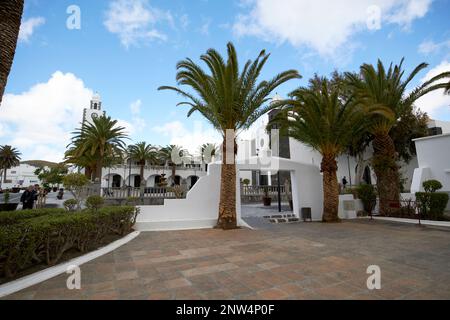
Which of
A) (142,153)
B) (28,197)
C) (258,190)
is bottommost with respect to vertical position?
(28,197)

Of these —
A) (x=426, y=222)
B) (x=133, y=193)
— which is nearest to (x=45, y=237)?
(x=133, y=193)

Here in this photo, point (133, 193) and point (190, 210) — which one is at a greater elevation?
point (133, 193)

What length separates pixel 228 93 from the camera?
32.5ft

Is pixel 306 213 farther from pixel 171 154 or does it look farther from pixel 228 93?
pixel 171 154

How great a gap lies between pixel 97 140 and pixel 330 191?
19.5 m

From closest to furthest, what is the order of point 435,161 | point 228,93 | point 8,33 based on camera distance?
point 8,33 < point 228,93 < point 435,161

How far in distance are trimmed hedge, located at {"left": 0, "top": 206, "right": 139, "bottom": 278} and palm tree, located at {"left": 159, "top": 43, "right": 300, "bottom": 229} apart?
4790mm

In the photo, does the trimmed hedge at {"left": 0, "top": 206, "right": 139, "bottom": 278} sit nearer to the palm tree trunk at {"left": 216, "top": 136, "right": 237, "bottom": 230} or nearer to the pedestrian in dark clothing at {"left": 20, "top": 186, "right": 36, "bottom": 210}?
the palm tree trunk at {"left": 216, "top": 136, "right": 237, "bottom": 230}

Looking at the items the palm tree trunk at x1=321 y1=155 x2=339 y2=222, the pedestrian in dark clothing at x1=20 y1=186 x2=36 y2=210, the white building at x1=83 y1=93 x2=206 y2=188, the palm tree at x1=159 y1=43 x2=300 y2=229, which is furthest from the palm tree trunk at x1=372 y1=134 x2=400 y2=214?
the white building at x1=83 y1=93 x2=206 y2=188

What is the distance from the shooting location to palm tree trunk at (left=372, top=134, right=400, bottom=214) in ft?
42.2

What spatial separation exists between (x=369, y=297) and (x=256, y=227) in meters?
7.13

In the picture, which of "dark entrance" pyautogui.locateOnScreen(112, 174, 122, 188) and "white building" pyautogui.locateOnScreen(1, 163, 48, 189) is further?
"white building" pyautogui.locateOnScreen(1, 163, 48, 189)

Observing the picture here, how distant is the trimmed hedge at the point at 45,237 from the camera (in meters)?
3.94
